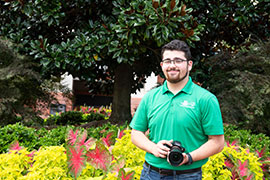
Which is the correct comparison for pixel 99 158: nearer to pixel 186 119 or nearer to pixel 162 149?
pixel 162 149

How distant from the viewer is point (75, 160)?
2607mm

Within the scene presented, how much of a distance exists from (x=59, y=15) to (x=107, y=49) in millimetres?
1126

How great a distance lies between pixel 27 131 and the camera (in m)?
4.26

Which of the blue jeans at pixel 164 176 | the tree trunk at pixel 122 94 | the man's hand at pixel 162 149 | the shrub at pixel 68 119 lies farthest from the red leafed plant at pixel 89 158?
the shrub at pixel 68 119

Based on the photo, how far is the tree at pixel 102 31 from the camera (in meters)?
4.46

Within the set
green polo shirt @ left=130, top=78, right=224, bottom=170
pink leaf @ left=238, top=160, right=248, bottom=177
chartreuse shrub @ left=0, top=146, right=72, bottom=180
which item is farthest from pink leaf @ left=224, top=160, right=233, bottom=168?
chartreuse shrub @ left=0, top=146, right=72, bottom=180

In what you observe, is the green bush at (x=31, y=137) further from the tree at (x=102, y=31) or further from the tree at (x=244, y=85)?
the tree at (x=244, y=85)

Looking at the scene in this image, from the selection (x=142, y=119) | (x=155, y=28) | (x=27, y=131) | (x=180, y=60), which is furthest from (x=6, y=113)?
(x=180, y=60)

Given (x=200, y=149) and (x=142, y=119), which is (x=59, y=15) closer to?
(x=142, y=119)

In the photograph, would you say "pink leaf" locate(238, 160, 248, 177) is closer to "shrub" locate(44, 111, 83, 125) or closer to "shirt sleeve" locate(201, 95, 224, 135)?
"shirt sleeve" locate(201, 95, 224, 135)

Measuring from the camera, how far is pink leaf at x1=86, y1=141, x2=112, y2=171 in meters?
2.65

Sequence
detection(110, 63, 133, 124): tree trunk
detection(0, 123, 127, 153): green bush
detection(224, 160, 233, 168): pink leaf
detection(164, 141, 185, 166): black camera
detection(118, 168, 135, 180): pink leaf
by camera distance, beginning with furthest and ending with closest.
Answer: detection(110, 63, 133, 124): tree trunk → detection(0, 123, 127, 153): green bush → detection(224, 160, 233, 168): pink leaf → detection(118, 168, 135, 180): pink leaf → detection(164, 141, 185, 166): black camera

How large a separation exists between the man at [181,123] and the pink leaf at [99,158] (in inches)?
26.0

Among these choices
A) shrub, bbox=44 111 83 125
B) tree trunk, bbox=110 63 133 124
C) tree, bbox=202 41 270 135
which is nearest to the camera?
tree, bbox=202 41 270 135
